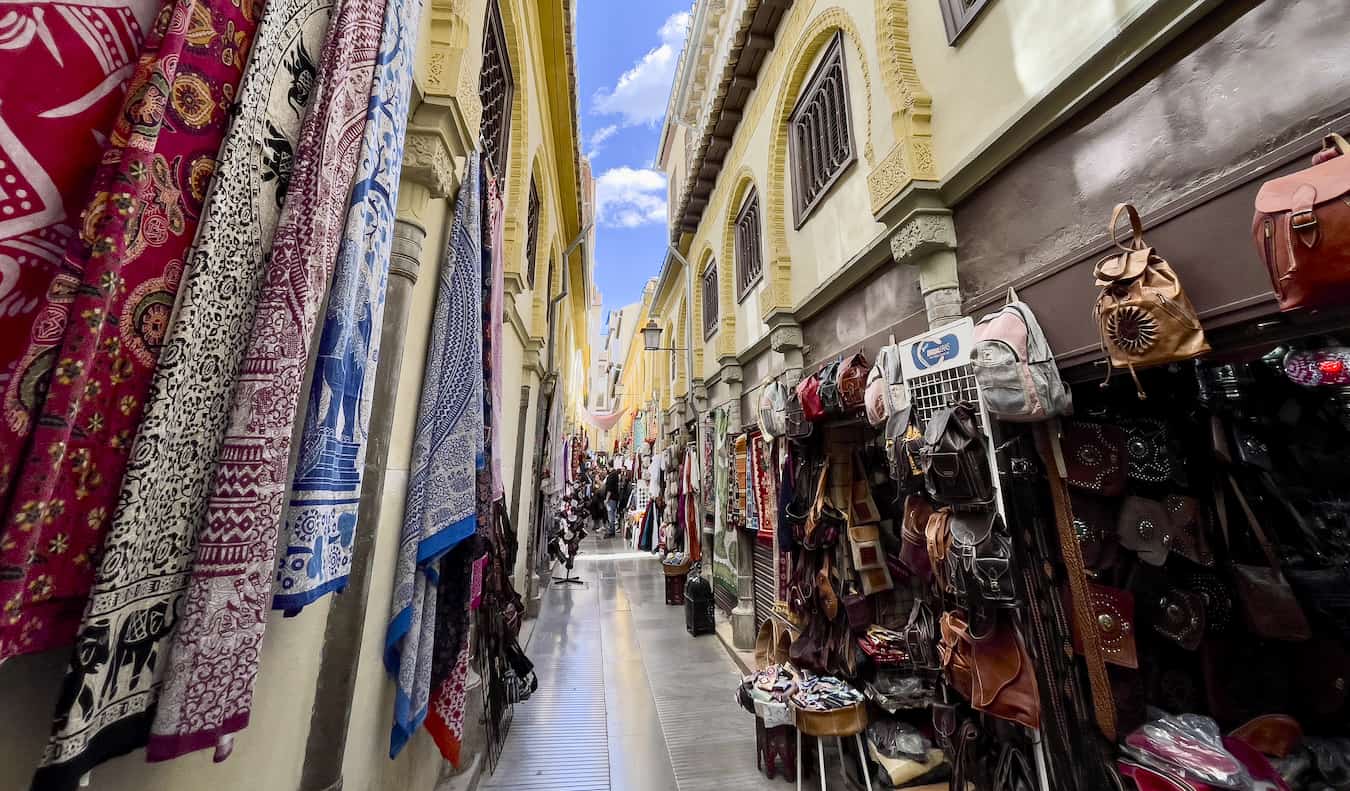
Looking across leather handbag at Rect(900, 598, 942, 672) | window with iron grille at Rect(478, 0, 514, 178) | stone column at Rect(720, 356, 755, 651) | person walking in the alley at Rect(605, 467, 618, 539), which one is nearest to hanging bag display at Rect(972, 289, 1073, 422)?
leather handbag at Rect(900, 598, 942, 672)

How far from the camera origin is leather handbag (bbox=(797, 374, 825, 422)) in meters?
3.57

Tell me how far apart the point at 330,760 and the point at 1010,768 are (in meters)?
2.73

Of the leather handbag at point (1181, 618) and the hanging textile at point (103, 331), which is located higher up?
the hanging textile at point (103, 331)

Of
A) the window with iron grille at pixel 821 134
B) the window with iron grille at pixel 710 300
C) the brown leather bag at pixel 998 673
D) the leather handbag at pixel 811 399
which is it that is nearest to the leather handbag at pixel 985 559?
the brown leather bag at pixel 998 673

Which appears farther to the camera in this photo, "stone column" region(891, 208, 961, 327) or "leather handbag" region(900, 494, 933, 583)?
"stone column" region(891, 208, 961, 327)

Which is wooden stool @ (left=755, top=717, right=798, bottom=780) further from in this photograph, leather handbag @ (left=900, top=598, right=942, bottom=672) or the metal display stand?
the metal display stand

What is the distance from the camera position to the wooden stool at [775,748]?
9.95 ft

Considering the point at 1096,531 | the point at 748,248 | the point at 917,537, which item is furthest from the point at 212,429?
the point at 748,248

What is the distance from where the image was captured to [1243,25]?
1594mm

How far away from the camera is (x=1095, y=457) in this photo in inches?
95.7

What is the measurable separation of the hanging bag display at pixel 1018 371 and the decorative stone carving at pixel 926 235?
27.9 inches

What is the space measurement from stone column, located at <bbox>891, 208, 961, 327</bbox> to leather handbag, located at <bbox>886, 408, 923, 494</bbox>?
0.65 meters

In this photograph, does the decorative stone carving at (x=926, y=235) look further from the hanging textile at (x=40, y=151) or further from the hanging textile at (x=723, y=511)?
the hanging textile at (x=723, y=511)

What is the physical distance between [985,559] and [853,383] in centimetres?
145
